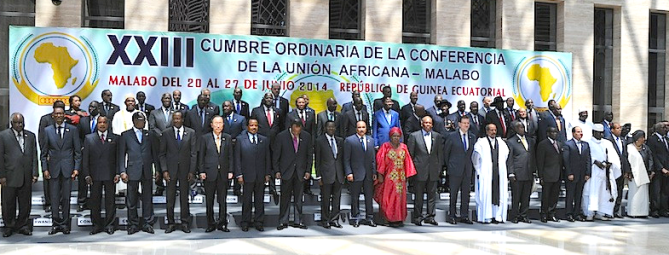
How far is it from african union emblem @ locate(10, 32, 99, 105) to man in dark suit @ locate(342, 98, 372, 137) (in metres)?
4.38

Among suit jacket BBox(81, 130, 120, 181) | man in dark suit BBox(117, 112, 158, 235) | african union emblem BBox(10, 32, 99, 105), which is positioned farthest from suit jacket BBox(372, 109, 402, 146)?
african union emblem BBox(10, 32, 99, 105)

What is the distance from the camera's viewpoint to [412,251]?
7707mm

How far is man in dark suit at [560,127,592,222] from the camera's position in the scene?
1073cm

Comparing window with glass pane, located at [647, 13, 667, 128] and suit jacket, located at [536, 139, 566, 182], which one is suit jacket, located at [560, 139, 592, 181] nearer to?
suit jacket, located at [536, 139, 566, 182]

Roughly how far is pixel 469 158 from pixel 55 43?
281 inches

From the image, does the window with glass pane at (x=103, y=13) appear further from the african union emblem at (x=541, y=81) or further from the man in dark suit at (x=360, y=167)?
the african union emblem at (x=541, y=81)

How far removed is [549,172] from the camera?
34.6 ft

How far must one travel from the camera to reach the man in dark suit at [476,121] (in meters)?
11.4

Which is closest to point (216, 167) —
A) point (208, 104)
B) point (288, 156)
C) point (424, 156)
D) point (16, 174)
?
point (288, 156)

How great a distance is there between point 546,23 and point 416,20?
3665 millimetres

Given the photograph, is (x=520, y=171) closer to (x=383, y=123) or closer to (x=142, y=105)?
(x=383, y=123)

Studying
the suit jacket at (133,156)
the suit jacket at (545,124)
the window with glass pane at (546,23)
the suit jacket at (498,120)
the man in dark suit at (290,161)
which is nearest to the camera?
the suit jacket at (133,156)

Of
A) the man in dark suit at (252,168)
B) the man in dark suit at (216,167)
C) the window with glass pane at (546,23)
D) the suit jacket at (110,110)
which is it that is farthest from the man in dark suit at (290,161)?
the window with glass pane at (546,23)

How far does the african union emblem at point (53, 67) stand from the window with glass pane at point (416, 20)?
7628 mm
